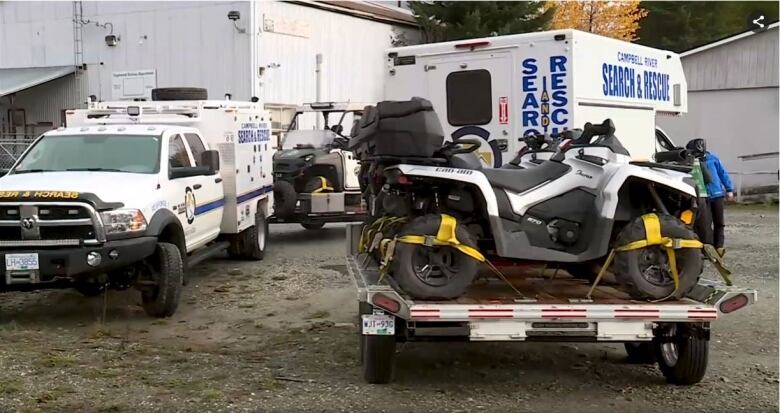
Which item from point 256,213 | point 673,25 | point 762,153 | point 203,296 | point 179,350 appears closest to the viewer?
point 179,350

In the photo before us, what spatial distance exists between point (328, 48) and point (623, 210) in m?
20.2

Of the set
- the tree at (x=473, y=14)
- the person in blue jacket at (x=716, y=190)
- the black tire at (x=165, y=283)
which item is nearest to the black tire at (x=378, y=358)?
the black tire at (x=165, y=283)

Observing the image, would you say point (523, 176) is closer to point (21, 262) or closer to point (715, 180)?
point (21, 262)

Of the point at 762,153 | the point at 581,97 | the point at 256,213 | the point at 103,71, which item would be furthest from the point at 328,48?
the point at 581,97

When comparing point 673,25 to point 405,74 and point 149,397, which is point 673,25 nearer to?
point 405,74

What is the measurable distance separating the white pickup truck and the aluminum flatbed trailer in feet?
9.00

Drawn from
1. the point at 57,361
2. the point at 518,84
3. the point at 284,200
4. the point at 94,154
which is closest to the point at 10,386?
the point at 57,361

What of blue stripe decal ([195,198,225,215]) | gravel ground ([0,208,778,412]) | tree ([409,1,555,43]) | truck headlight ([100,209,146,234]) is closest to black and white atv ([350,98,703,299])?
gravel ground ([0,208,778,412])

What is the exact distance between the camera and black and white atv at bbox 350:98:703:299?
5.44 meters

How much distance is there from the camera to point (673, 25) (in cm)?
3962

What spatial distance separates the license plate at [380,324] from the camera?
5438 millimetres

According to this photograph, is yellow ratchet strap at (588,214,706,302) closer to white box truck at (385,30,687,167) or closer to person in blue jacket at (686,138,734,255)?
white box truck at (385,30,687,167)

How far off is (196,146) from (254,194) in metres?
1.74

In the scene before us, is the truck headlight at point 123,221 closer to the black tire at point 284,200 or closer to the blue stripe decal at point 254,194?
the blue stripe decal at point 254,194
